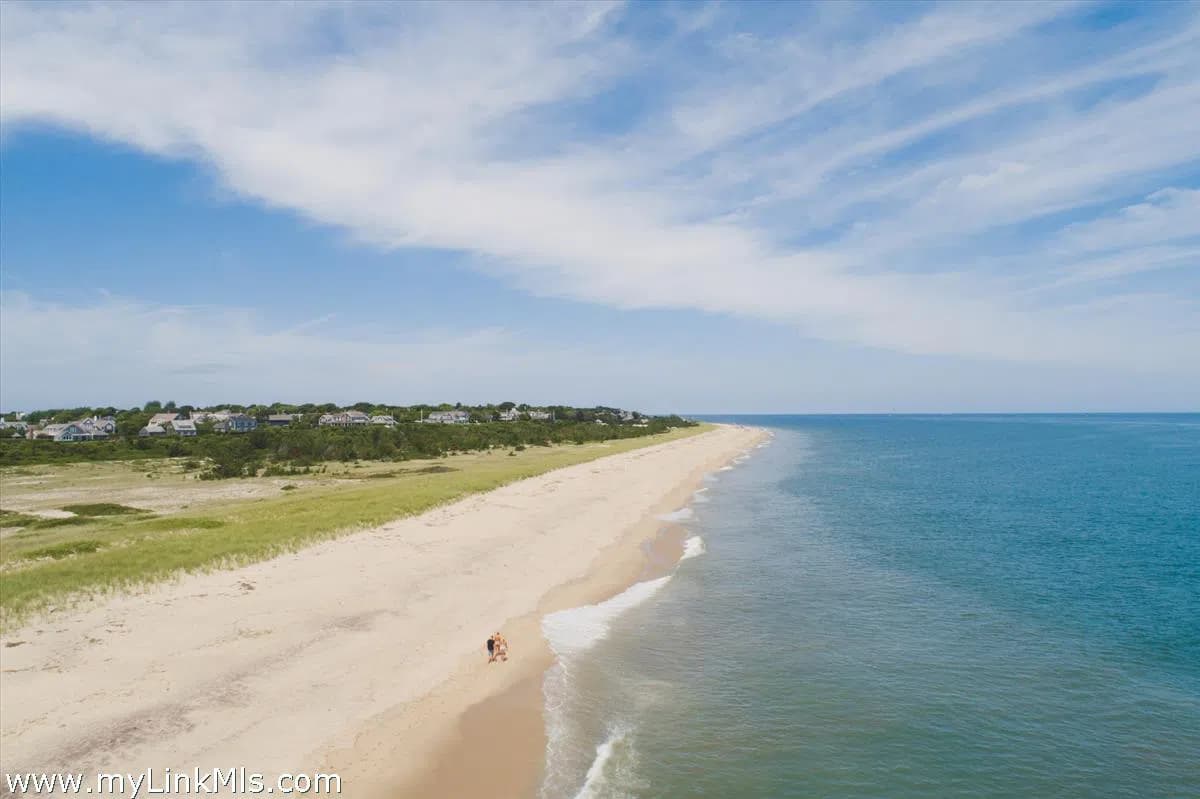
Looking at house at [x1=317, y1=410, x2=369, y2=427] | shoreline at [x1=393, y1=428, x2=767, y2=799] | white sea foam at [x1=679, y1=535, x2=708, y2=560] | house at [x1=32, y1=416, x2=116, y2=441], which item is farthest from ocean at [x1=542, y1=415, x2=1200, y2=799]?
house at [x1=32, y1=416, x2=116, y2=441]

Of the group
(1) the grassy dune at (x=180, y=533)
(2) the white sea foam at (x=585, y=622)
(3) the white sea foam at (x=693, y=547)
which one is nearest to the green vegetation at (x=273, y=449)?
(1) the grassy dune at (x=180, y=533)

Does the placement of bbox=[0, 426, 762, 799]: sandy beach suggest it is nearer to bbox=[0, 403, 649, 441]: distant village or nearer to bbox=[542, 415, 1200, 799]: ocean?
bbox=[542, 415, 1200, 799]: ocean

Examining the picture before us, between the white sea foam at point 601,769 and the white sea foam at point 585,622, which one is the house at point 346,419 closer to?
the white sea foam at point 585,622

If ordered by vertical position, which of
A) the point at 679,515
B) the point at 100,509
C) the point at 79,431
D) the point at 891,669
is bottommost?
the point at 891,669

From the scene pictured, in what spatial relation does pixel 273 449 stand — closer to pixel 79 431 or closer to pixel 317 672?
pixel 79 431

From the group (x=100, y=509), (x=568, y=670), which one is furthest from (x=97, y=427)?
(x=568, y=670)
